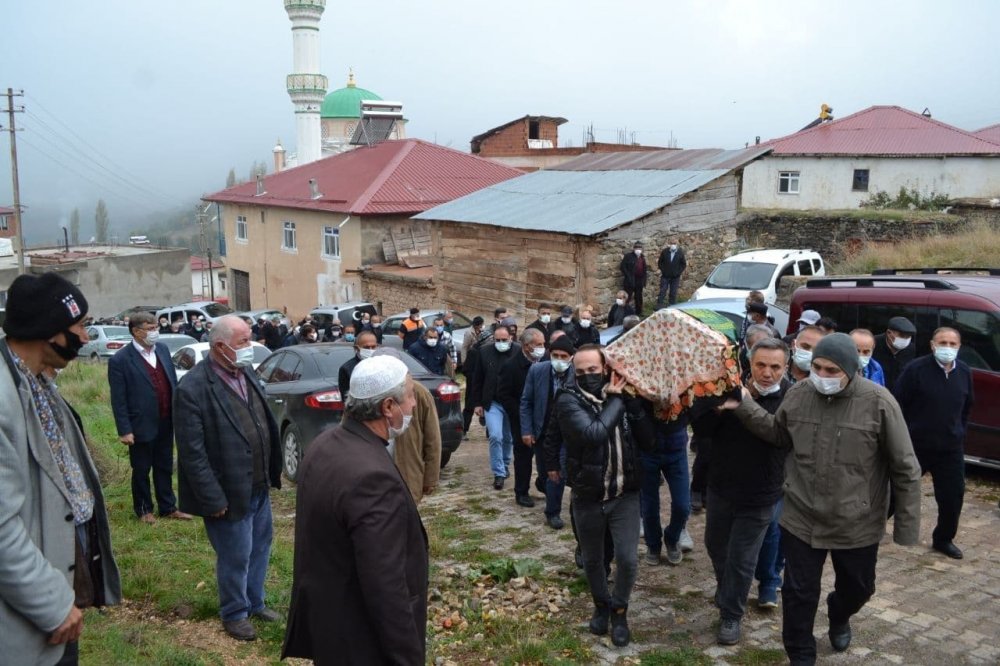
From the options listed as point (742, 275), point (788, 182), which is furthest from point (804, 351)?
point (788, 182)

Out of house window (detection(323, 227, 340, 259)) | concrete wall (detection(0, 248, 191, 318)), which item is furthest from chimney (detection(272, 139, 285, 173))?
house window (detection(323, 227, 340, 259))

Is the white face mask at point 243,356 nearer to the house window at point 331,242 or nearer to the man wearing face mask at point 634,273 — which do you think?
the man wearing face mask at point 634,273

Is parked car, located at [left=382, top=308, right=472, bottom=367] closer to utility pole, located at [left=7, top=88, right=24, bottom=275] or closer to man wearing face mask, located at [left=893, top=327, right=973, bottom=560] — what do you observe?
man wearing face mask, located at [left=893, top=327, right=973, bottom=560]

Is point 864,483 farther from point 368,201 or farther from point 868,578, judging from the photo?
point 368,201

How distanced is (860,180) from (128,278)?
133 ft

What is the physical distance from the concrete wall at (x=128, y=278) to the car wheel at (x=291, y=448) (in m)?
41.1

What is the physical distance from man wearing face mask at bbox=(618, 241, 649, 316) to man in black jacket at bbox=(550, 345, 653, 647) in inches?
556

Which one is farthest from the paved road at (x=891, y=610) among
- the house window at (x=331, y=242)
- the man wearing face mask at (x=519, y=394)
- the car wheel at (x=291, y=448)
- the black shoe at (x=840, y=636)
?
the house window at (x=331, y=242)

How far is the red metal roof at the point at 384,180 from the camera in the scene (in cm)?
3227

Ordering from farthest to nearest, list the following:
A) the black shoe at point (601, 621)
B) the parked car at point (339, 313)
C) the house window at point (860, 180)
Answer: the house window at point (860, 180) → the parked car at point (339, 313) → the black shoe at point (601, 621)

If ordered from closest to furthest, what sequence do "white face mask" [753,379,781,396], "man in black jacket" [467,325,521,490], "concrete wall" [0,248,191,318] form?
1. "white face mask" [753,379,781,396]
2. "man in black jacket" [467,325,521,490]
3. "concrete wall" [0,248,191,318]

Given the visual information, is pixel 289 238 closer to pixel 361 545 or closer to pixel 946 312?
pixel 946 312

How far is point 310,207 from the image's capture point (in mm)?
33594

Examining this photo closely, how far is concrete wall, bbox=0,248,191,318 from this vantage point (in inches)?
1855
